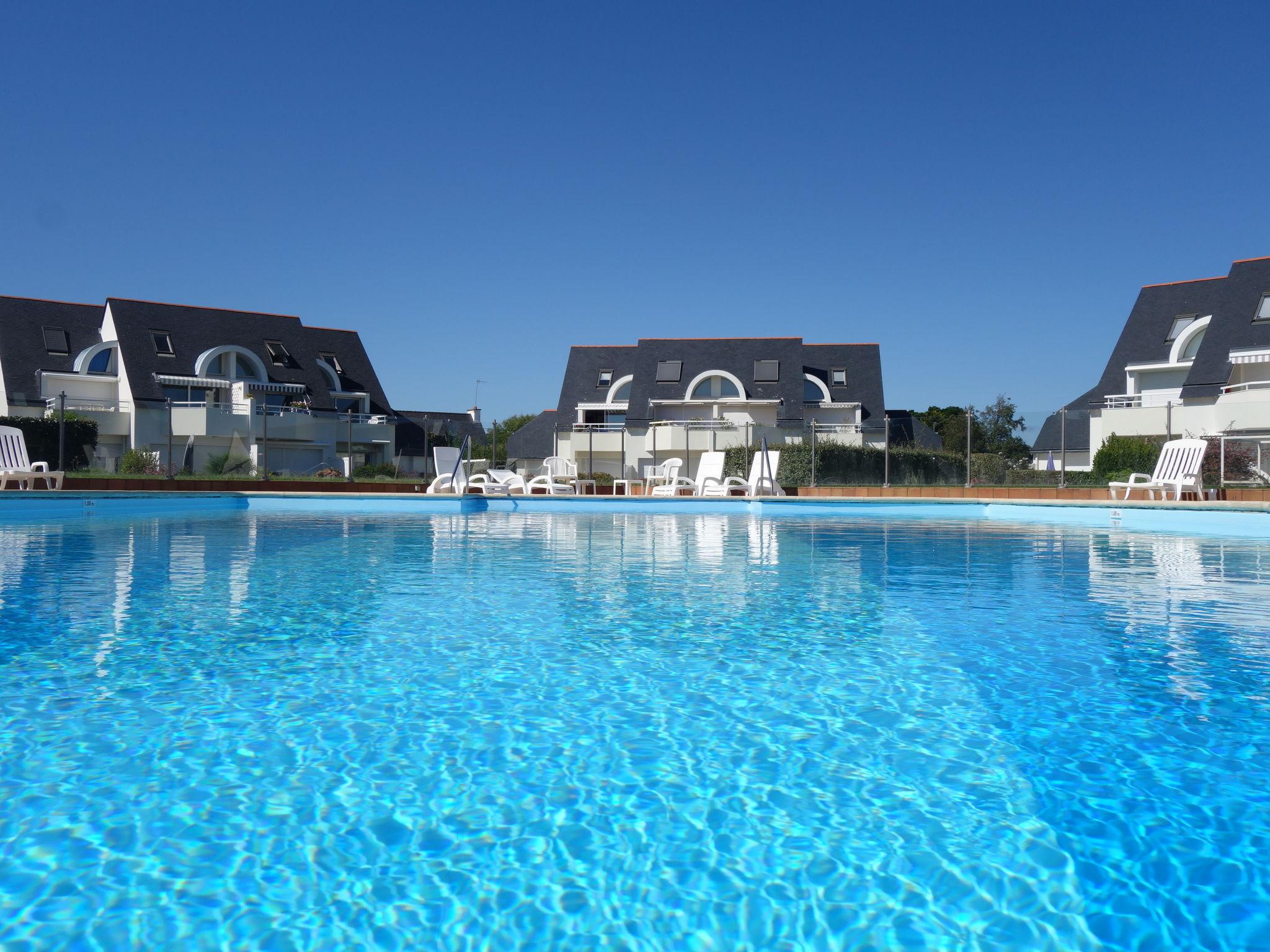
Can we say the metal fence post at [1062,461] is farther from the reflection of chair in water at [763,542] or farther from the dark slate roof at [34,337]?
the dark slate roof at [34,337]

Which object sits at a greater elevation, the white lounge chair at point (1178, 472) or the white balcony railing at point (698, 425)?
the white balcony railing at point (698, 425)

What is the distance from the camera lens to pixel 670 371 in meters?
40.5

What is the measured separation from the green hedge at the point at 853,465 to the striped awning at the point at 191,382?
23.1 m

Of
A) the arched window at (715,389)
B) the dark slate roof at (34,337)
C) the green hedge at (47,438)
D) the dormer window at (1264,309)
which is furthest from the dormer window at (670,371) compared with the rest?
the dark slate roof at (34,337)

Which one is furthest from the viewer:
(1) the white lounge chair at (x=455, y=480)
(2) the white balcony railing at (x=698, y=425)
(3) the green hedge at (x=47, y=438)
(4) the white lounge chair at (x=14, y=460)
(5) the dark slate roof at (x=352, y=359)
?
(5) the dark slate roof at (x=352, y=359)

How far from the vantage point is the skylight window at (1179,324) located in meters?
32.4

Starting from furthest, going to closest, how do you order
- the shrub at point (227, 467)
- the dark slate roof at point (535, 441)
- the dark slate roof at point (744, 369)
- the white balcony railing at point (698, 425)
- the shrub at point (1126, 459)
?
the dark slate roof at point (535, 441), the dark slate roof at point (744, 369), the white balcony railing at point (698, 425), the shrub at point (227, 467), the shrub at point (1126, 459)

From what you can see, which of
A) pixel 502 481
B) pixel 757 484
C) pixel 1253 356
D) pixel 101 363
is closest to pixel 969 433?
pixel 757 484

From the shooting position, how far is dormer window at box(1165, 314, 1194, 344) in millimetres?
32438

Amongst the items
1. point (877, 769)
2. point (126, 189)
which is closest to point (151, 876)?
point (877, 769)

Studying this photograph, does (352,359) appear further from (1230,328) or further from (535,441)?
(1230,328)

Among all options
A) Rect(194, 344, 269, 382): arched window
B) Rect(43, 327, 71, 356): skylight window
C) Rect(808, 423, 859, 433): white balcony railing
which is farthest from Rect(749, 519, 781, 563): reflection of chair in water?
Rect(43, 327, 71, 356): skylight window

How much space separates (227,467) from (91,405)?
581 inches

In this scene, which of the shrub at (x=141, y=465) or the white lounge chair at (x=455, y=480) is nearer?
the white lounge chair at (x=455, y=480)
